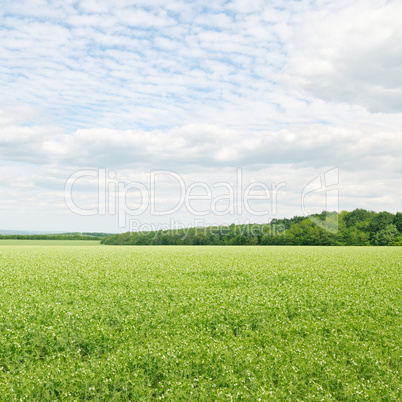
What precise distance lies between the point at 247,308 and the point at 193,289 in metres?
4.64

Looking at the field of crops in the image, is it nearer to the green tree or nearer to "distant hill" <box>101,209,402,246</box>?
the green tree

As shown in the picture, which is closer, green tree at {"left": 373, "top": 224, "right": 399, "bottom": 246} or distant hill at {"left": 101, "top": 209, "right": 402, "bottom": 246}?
green tree at {"left": 373, "top": 224, "right": 399, "bottom": 246}

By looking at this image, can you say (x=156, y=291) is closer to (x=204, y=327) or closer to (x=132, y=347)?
(x=204, y=327)

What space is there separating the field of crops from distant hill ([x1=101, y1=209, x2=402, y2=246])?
360 feet

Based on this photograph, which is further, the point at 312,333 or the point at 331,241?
the point at 331,241

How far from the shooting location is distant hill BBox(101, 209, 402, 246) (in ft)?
405

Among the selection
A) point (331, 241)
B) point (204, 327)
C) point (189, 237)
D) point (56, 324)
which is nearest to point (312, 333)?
point (204, 327)

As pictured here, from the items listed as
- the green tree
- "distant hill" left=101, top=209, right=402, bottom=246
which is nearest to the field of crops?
the green tree

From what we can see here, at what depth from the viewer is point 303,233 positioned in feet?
435

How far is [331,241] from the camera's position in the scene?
128250 mm

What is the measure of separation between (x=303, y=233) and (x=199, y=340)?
125669mm

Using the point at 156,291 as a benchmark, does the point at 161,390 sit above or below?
below

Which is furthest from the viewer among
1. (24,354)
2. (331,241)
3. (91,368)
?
(331,241)

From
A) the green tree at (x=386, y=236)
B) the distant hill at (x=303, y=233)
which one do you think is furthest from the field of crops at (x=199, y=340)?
the distant hill at (x=303, y=233)
